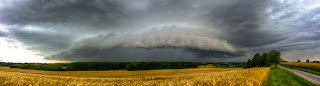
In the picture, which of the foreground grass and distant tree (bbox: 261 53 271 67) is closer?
the foreground grass

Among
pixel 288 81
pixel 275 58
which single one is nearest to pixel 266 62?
pixel 275 58

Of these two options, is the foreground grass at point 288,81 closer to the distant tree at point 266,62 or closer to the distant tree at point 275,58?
the distant tree at point 266,62

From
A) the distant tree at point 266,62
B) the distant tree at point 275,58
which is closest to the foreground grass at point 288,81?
the distant tree at point 266,62

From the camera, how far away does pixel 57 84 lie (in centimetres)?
1135

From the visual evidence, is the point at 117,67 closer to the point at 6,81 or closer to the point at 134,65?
the point at 134,65

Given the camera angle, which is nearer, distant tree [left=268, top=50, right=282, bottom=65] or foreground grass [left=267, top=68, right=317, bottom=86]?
foreground grass [left=267, top=68, right=317, bottom=86]

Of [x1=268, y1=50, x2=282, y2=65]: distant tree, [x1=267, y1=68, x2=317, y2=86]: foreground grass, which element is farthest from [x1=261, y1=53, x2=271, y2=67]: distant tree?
[x1=267, y1=68, x2=317, y2=86]: foreground grass

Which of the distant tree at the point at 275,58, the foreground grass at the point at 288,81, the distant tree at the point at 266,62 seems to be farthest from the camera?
the distant tree at the point at 275,58

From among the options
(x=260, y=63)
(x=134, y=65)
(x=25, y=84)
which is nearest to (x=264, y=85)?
(x=25, y=84)

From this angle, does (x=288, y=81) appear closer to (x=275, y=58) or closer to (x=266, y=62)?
(x=266, y=62)

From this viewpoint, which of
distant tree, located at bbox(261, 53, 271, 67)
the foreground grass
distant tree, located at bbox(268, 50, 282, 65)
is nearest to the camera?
the foreground grass

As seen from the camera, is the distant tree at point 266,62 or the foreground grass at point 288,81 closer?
the foreground grass at point 288,81

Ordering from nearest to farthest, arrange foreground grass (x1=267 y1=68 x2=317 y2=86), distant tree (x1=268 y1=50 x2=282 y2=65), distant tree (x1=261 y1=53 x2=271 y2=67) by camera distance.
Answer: foreground grass (x1=267 y1=68 x2=317 y2=86) → distant tree (x1=261 y1=53 x2=271 y2=67) → distant tree (x1=268 y1=50 x2=282 y2=65)

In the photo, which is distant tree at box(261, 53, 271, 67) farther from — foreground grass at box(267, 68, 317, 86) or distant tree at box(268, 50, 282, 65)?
foreground grass at box(267, 68, 317, 86)
